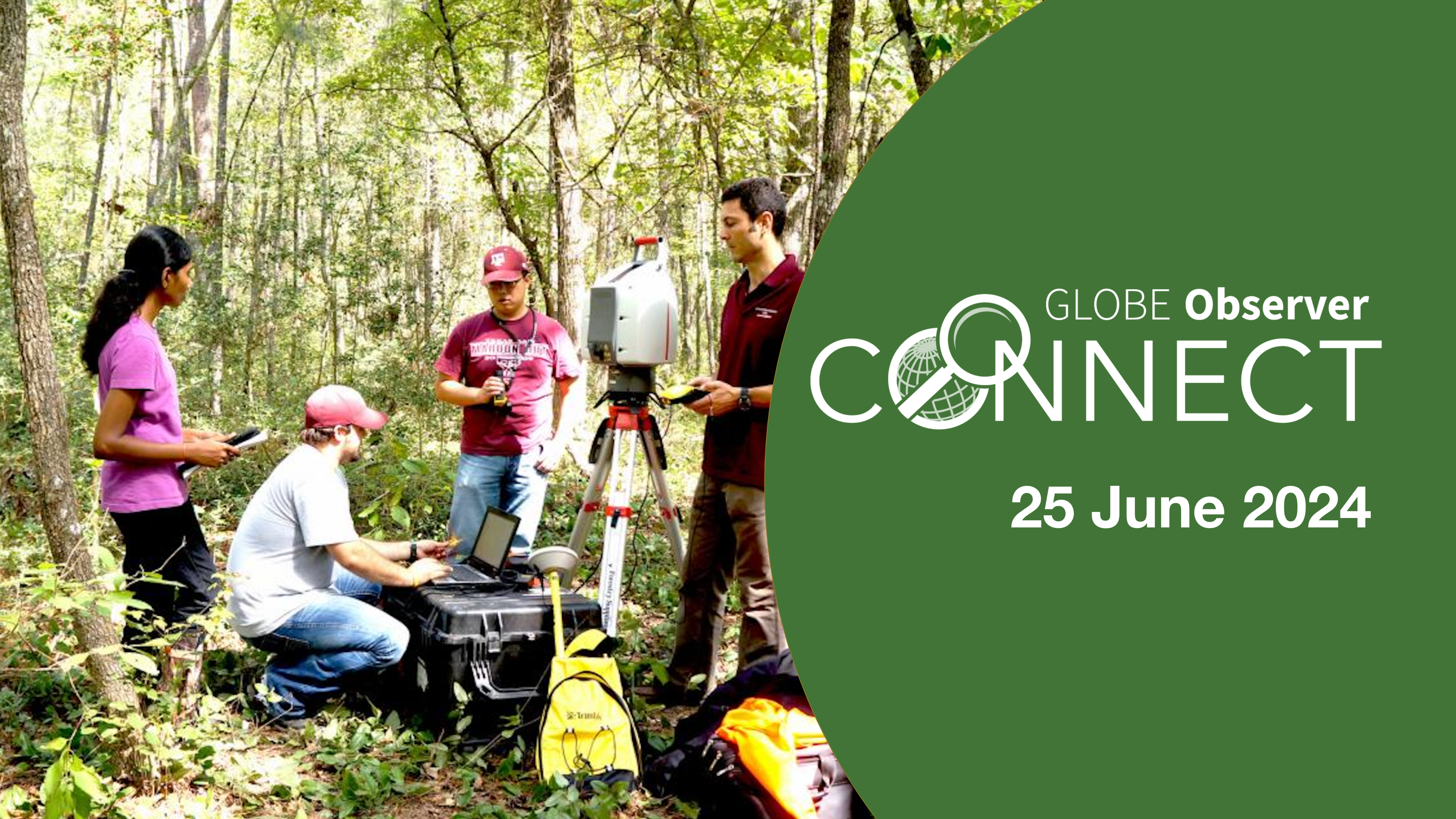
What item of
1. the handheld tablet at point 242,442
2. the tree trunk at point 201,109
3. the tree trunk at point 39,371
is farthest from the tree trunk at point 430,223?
the tree trunk at point 39,371

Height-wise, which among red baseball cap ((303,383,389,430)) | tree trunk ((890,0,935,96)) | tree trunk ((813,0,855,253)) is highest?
tree trunk ((890,0,935,96))

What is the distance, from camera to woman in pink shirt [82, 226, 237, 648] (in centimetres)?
373

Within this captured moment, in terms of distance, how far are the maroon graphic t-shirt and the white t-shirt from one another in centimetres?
95

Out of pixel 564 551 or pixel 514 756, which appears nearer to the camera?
pixel 514 756

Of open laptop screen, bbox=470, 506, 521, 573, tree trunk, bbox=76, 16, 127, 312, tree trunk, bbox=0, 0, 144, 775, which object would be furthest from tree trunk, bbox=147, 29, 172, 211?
tree trunk, bbox=0, 0, 144, 775

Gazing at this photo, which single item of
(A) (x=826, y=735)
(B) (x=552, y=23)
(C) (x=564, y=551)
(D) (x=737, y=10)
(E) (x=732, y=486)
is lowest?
(A) (x=826, y=735)

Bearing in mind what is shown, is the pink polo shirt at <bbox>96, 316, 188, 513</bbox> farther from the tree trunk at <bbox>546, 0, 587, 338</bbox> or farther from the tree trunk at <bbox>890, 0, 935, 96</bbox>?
the tree trunk at <bbox>890, 0, 935, 96</bbox>

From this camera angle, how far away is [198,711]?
12.3ft

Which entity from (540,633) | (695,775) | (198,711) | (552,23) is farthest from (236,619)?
(552,23)

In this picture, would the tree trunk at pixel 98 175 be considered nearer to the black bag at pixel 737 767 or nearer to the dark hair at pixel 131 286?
the dark hair at pixel 131 286

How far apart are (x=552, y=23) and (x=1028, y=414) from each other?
517 cm

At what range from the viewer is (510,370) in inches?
199

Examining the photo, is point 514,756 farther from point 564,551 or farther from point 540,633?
point 564,551

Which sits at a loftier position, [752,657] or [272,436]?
[272,436]
